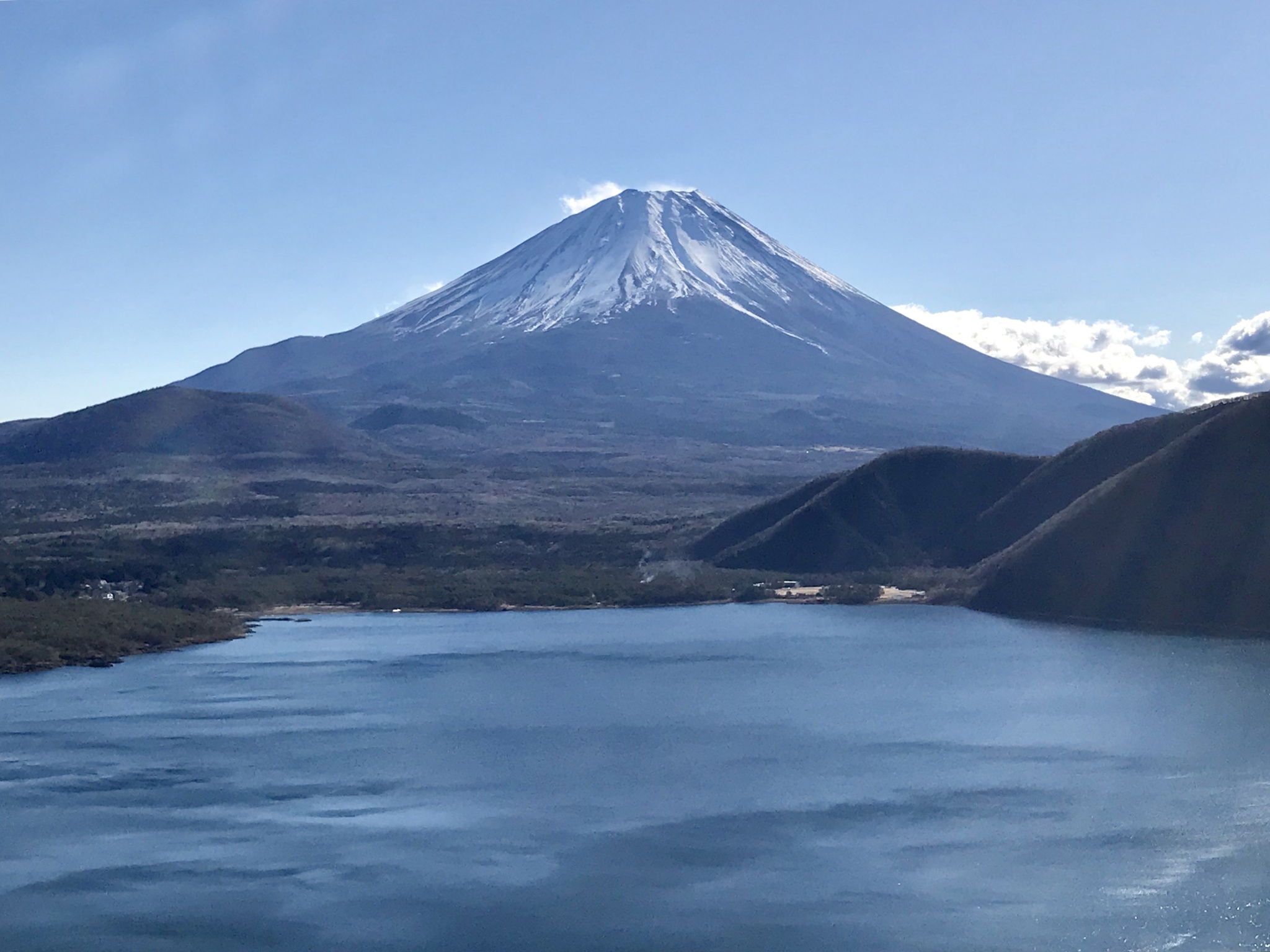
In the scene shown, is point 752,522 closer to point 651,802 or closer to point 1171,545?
point 1171,545

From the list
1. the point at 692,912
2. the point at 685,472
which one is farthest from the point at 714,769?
the point at 685,472

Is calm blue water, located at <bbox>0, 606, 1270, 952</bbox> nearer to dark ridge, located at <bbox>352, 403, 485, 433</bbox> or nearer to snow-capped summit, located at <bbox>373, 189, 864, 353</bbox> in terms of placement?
dark ridge, located at <bbox>352, 403, 485, 433</bbox>

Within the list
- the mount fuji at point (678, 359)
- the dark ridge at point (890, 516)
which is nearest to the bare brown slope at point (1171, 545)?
the dark ridge at point (890, 516)

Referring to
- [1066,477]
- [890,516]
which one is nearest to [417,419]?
[890,516]

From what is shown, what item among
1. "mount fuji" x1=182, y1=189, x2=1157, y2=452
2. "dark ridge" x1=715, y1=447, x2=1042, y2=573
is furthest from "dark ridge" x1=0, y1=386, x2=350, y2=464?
"dark ridge" x1=715, y1=447, x2=1042, y2=573

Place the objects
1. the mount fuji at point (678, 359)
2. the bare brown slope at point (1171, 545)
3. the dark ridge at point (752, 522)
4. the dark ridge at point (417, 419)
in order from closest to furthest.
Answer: the bare brown slope at point (1171, 545) < the dark ridge at point (752, 522) < the dark ridge at point (417, 419) < the mount fuji at point (678, 359)

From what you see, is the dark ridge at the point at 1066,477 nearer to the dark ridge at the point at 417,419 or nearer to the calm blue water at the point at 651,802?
the calm blue water at the point at 651,802
